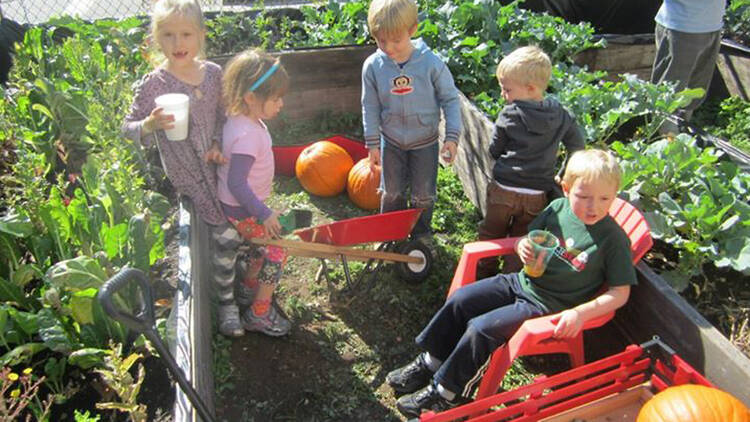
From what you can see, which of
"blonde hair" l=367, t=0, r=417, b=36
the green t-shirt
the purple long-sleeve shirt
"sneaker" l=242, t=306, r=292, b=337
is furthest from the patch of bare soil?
"blonde hair" l=367, t=0, r=417, b=36

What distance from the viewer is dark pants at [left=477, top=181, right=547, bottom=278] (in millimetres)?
3189

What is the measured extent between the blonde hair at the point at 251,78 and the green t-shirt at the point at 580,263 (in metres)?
1.48

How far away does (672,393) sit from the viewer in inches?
84.8

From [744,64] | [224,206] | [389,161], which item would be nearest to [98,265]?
[224,206]

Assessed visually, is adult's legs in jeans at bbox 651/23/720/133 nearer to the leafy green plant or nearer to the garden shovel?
the leafy green plant

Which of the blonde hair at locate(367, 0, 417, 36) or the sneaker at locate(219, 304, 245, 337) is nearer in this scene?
the blonde hair at locate(367, 0, 417, 36)

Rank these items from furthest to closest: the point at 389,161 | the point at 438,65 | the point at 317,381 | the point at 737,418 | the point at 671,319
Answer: the point at 389,161 < the point at 438,65 < the point at 317,381 < the point at 671,319 < the point at 737,418

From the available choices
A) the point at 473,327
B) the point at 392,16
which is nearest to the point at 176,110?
the point at 392,16

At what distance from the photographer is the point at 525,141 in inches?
122

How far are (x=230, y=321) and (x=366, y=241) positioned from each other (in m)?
0.88

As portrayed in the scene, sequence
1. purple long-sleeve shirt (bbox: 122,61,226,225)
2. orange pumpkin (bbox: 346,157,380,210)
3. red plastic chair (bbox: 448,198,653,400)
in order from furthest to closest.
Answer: orange pumpkin (bbox: 346,157,380,210) → purple long-sleeve shirt (bbox: 122,61,226,225) → red plastic chair (bbox: 448,198,653,400)

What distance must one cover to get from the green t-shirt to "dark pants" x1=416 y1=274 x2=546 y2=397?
0.34ft

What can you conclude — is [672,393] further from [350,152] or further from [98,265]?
[350,152]

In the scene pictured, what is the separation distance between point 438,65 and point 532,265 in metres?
1.37
